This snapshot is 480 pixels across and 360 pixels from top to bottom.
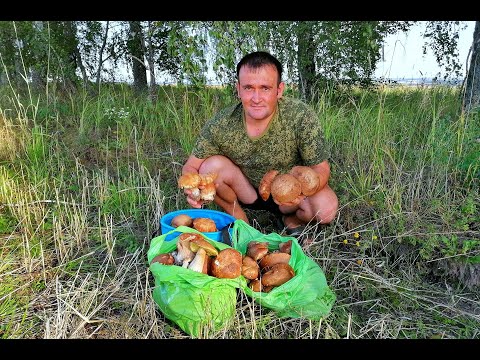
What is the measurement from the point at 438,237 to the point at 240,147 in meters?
1.33

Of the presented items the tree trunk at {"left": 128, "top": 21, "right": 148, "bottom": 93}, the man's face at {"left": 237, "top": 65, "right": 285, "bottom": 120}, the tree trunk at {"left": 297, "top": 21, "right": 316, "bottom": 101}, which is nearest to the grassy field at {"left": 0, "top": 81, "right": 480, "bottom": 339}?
the man's face at {"left": 237, "top": 65, "right": 285, "bottom": 120}

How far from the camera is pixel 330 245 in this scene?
8.30 ft

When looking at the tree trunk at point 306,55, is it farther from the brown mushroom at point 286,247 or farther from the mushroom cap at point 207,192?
the brown mushroom at point 286,247

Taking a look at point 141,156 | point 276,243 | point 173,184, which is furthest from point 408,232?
point 141,156

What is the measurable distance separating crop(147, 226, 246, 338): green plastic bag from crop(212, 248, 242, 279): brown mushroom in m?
0.03

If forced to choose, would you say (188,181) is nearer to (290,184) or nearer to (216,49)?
(290,184)

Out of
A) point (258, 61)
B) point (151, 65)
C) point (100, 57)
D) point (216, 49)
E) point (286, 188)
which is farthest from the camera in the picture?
point (100, 57)

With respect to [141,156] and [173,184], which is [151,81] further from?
[173,184]

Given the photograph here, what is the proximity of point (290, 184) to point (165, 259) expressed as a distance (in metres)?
0.75

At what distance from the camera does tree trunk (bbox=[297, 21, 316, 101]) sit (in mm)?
4961

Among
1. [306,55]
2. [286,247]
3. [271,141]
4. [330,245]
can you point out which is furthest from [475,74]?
[286,247]

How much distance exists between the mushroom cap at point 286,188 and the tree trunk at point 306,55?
112 inches

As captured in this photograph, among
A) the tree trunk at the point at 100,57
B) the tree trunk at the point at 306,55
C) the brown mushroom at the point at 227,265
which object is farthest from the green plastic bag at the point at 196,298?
the tree trunk at the point at 100,57

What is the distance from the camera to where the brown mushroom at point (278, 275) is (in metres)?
1.98
